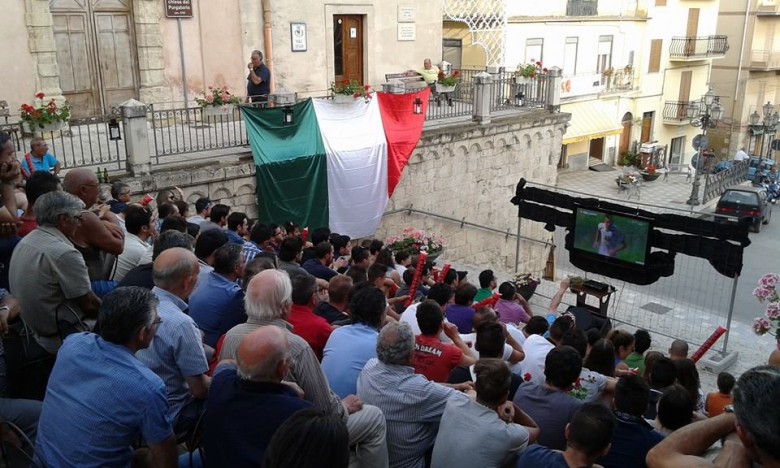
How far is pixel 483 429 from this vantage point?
3.85 meters

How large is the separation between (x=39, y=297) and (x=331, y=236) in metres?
5.35

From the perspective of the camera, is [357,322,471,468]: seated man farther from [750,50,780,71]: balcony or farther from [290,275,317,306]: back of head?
[750,50,780,71]: balcony

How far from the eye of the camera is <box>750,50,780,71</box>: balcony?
39.2 m

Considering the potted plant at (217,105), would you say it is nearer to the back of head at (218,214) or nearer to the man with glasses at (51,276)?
the back of head at (218,214)

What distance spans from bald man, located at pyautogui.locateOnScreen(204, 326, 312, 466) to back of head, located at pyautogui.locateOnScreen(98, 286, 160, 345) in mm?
511

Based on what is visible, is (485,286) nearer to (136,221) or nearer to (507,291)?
(507,291)

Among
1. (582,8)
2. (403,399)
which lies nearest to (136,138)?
(403,399)

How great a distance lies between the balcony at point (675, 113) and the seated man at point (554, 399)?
3574 cm

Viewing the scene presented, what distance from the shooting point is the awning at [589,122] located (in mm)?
30953

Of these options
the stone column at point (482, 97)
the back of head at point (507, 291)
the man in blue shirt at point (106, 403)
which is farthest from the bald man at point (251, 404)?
the stone column at point (482, 97)

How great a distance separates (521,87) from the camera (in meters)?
17.7

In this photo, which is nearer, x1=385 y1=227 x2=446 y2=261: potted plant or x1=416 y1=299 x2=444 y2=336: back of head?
x1=416 y1=299 x2=444 y2=336: back of head

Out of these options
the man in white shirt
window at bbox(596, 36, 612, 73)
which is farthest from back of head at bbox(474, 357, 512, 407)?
window at bbox(596, 36, 612, 73)

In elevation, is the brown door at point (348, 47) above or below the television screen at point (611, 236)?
above
